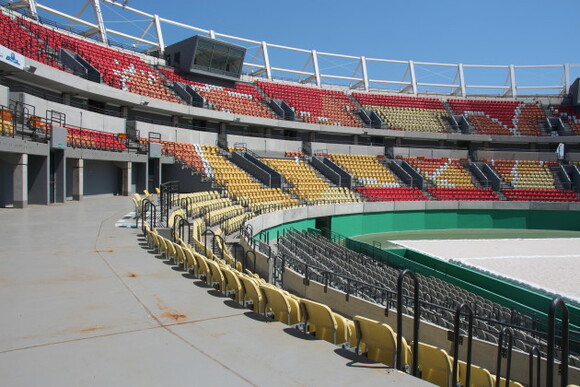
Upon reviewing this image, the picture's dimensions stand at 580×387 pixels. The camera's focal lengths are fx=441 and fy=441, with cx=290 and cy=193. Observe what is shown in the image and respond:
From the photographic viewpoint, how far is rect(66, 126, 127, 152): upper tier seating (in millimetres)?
21812

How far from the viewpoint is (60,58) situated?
88.7 ft

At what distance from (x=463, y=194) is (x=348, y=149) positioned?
10.8 meters

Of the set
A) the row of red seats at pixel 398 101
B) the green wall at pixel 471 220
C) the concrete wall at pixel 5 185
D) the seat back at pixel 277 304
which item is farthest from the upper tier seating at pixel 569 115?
the concrete wall at pixel 5 185

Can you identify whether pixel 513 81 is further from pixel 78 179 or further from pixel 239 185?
pixel 78 179

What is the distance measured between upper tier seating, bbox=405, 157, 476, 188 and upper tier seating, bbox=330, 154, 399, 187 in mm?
3269

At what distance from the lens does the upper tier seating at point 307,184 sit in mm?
30188

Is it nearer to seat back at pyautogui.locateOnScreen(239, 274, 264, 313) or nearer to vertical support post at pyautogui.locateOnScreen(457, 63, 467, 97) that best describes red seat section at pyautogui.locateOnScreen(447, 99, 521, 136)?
vertical support post at pyautogui.locateOnScreen(457, 63, 467, 97)

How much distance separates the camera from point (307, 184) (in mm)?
31516

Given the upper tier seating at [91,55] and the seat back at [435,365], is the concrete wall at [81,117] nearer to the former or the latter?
the upper tier seating at [91,55]

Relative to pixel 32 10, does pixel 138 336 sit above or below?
below

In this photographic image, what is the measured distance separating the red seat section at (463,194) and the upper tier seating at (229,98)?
1518 cm

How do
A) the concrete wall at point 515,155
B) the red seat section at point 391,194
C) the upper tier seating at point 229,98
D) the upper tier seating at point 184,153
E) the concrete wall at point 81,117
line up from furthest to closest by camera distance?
the concrete wall at point 515,155
the upper tier seating at point 229,98
the red seat section at point 391,194
the upper tier seating at point 184,153
the concrete wall at point 81,117

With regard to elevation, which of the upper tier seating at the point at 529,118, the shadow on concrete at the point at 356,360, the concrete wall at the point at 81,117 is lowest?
the shadow on concrete at the point at 356,360

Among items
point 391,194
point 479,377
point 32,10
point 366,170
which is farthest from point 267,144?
point 479,377
